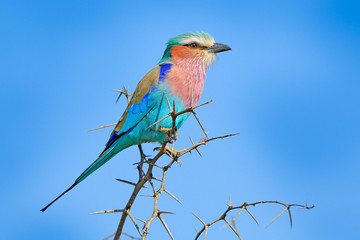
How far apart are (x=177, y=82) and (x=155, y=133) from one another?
1.77 feet

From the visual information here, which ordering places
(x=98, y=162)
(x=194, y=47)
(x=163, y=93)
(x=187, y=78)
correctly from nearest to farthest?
(x=98, y=162), (x=163, y=93), (x=187, y=78), (x=194, y=47)

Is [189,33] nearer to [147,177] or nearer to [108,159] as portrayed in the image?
[108,159]

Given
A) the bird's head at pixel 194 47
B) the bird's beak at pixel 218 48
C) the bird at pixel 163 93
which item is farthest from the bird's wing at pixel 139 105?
the bird's beak at pixel 218 48

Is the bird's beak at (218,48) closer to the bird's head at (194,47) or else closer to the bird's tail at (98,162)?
the bird's head at (194,47)

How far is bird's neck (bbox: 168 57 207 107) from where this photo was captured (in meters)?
4.36

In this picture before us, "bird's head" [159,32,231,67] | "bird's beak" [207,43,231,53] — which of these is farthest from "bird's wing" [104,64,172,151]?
"bird's beak" [207,43,231,53]

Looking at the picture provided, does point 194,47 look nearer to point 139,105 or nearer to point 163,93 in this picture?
point 163,93

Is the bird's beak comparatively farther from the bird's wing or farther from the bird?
the bird's wing

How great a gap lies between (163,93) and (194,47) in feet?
2.45

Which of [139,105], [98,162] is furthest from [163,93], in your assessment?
[98,162]

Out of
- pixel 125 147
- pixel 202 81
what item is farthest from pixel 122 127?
pixel 202 81

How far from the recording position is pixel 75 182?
3.99m

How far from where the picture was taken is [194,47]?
4.82 meters

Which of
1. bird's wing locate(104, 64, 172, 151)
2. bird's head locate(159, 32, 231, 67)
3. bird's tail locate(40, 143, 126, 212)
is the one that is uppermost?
bird's head locate(159, 32, 231, 67)
